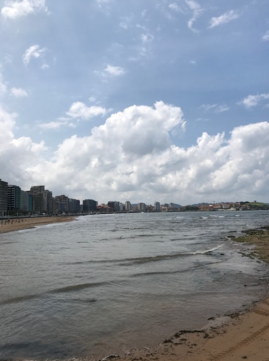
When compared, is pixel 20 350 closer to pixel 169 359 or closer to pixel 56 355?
pixel 56 355

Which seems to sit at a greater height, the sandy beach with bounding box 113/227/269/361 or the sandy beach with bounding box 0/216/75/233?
the sandy beach with bounding box 113/227/269/361

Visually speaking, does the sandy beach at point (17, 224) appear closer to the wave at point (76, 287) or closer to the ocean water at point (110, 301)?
the ocean water at point (110, 301)

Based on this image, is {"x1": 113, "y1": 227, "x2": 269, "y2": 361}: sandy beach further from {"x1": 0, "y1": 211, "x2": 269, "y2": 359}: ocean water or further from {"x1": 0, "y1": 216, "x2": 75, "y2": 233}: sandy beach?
{"x1": 0, "y1": 216, "x2": 75, "y2": 233}: sandy beach

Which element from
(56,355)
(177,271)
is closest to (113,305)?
(56,355)

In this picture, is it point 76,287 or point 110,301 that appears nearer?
point 110,301

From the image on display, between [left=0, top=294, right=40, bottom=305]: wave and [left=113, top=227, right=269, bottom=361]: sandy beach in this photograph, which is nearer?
[left=113, top=227, right=269, bottom=361]: sandy beach

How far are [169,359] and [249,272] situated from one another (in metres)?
11.8

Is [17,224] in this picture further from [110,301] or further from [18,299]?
[110,301]

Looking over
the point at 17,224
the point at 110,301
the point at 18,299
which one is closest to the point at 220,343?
the point at 110,301

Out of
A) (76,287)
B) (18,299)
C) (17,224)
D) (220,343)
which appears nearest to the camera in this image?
(220,343)

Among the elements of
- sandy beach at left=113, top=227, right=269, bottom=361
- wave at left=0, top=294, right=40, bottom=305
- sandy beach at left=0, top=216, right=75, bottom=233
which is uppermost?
sandy beach at left=113, top=227, right=269, bottom=361

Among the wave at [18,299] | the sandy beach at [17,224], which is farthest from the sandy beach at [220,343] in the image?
the sandy beach at [17,224]

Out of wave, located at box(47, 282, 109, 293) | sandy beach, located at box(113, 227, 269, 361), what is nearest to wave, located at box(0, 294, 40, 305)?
wave, located at box(47, 282, 109, 293)

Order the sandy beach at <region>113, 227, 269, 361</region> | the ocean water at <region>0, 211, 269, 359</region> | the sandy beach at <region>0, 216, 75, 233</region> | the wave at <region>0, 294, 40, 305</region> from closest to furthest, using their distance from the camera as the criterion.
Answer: the sandy beach at <region>113, 227, 269, 361</region>, the ocean water at <region>0, 211, 269, 359</region>, the wave at <region>0, 294, 40, 305</region>, the sandy beach at <region>0, 216, 75, 233</region>
